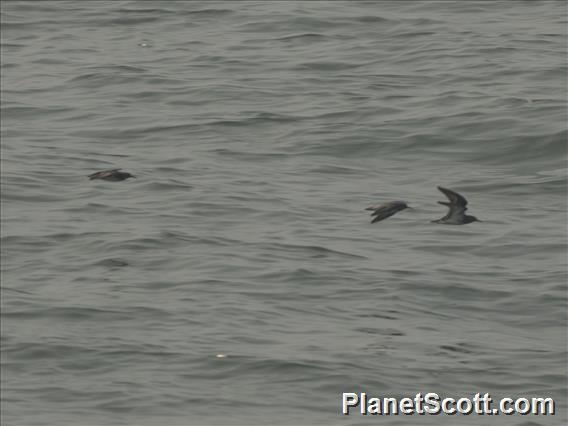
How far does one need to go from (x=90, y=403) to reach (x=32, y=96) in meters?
11.8

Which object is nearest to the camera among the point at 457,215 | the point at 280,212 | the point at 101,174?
the point at 457,215

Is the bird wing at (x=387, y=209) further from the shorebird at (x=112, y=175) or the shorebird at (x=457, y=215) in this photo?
the shorebird at (x=112, y=175)

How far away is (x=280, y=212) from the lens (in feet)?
65.1

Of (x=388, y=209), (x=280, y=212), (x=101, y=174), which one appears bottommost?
(x=280, y=212)

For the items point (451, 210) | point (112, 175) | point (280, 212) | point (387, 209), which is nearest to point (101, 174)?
point (112, 175)

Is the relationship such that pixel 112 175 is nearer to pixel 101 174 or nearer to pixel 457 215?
pixel 101 174

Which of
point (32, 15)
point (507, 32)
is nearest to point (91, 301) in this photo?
point (507, 32)

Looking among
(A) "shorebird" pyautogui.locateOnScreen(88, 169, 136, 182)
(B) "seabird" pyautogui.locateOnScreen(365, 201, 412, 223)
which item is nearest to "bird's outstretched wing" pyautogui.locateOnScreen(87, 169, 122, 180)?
(A) "shorebird" pyautogui.locateOnScreen(88, 169, 136, 182)

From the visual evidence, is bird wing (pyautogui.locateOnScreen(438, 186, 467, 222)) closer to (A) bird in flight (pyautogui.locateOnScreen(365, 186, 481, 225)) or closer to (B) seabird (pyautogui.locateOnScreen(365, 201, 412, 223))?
(A) bird in flight (pyautogui.locateOnScreen(365, 186, 481, 225))

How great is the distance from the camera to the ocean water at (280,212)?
1511 cm

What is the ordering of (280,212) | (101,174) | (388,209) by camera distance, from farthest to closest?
1. (280,212)
2. (101,174)
3. (388,209)

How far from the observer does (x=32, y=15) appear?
31.4 m

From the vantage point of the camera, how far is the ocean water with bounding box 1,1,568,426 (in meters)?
15.1

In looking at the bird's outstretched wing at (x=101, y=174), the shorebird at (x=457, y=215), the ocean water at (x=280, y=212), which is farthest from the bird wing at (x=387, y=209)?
the bird's outstretched wing at (x=101, y=174)
